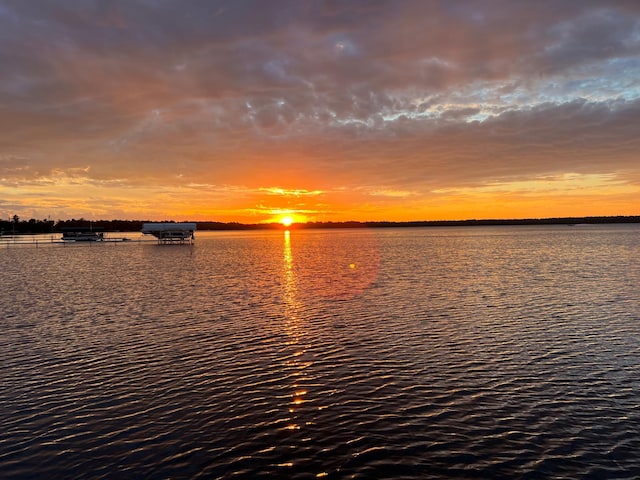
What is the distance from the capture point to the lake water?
42.4 ft

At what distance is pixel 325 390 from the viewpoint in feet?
60.6

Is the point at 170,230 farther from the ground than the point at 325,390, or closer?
farther from the ground

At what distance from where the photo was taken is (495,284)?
163ft

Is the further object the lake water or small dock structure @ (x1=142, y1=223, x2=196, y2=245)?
small dock structure @ (x1=142, y1=223, x2=196, y2=245)

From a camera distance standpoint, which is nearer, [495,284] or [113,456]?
[113,456]

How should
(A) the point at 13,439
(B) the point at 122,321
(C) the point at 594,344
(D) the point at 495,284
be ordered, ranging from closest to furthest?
1. (A) the point at 13,439
2. (C) the point at 594,344
3. (B) the point at 122,321
4. (D) the point at 495,284

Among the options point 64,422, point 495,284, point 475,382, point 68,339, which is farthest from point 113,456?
point 495,284

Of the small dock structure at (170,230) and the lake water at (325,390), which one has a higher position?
the small dock structure at (170,230)

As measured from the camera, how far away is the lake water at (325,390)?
12.9 meters

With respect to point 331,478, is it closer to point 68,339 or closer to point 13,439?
point 13,439

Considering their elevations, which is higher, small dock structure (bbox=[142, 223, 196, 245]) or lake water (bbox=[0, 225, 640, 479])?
small dock structure (bbox=[142, 223, 196, 245])

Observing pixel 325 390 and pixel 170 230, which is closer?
pixel 325 390

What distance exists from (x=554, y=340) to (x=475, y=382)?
31.1 ft

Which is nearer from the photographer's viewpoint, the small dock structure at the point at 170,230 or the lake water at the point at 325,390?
the lake water at the point at 325,390
